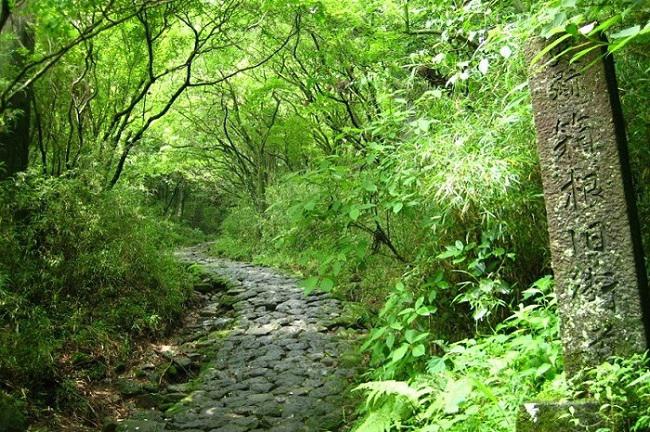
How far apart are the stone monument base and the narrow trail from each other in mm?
2832

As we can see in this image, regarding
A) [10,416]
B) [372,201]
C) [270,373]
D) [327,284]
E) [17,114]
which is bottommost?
[270,373]

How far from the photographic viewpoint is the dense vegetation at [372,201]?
3.24 m

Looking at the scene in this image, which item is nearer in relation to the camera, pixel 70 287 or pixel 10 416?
pixel 10 416

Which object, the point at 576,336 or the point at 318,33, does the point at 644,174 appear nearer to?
the point at 576,336

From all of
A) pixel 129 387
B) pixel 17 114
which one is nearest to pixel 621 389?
pixel 129 387

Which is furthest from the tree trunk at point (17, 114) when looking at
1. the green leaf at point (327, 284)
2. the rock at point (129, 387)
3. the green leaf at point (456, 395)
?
the green leaf at point (456, 395)

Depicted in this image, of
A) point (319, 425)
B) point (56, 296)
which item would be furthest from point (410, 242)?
point (56, 296)

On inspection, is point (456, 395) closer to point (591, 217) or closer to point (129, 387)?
point (591, 217)

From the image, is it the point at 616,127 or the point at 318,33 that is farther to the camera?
the point at 318,33

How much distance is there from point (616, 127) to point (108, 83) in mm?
8787

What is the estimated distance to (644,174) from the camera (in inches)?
136

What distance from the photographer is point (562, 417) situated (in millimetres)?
2459

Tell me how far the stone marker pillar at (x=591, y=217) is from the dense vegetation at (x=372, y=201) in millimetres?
192

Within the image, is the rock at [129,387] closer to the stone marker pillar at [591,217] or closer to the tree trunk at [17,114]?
the tree trunk at [17,114]
